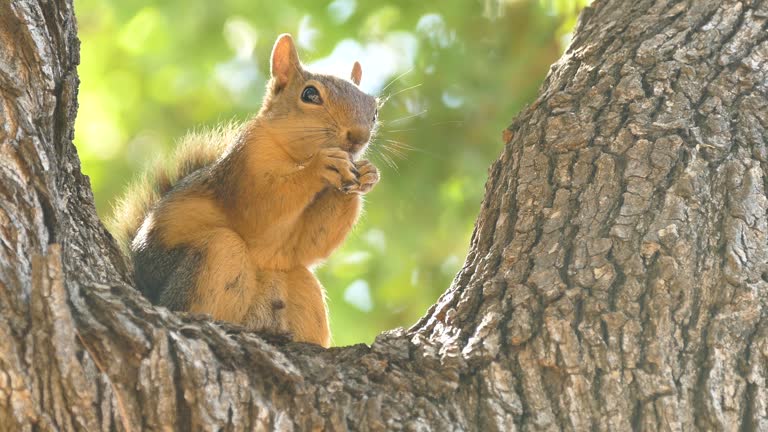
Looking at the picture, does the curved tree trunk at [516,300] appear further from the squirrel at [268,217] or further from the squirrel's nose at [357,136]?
the squirrel's nose at [357,136]

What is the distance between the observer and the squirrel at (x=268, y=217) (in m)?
3.06

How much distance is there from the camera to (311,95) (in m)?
3.51

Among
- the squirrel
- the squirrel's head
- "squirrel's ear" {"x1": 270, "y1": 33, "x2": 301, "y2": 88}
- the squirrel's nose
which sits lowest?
the squirrel

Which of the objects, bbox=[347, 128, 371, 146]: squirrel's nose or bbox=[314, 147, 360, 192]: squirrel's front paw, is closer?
bbox=[314, 147, 360, 192]: squirrel's front paw

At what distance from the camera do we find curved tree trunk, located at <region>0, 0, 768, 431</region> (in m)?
1.74

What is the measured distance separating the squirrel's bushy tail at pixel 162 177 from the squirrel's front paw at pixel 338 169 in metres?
0.67

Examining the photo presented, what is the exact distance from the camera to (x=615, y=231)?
2.23m

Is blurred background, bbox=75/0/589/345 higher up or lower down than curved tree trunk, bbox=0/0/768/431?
higher up

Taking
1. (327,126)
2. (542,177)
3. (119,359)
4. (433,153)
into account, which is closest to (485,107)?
(433,153)

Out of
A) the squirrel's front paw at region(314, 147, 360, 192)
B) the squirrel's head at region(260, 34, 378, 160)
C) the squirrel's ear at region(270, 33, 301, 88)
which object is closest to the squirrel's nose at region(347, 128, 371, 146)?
the squirrel's head at region(260, 34, 378, 160)

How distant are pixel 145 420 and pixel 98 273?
0.58m

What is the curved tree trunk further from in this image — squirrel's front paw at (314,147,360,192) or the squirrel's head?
the squirrel's head

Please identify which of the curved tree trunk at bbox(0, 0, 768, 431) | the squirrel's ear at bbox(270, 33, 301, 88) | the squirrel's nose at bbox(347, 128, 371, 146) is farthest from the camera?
the squirrel's ear at bbox(270, 33, 301, 88)

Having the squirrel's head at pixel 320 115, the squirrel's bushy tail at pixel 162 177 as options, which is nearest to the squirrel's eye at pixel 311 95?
the squirrel's head at pixel 320 115
